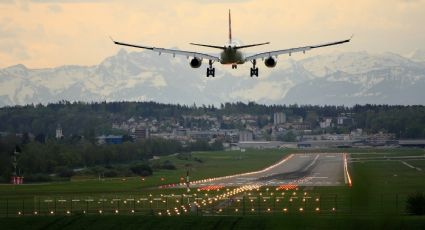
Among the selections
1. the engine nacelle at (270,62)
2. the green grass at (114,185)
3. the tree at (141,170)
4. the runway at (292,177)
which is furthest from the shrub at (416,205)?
the tree at (141,170)

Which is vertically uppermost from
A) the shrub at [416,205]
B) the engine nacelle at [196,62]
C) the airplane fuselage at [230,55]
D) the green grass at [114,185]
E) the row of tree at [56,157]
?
the airplane fuselage at [230,55]

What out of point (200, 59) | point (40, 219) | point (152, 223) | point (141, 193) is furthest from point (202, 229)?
point (141, 193)

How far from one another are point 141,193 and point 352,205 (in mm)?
84660

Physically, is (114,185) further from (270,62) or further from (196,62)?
(270,62)

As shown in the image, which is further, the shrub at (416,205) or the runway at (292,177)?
the runway at (292,177)

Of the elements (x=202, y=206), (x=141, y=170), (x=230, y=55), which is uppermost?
(x=230, y=55)

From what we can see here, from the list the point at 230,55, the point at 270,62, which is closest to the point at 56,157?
the point at 270,62

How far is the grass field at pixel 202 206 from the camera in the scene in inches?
590

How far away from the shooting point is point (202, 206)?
257 feet

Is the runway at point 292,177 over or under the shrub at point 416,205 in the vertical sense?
under

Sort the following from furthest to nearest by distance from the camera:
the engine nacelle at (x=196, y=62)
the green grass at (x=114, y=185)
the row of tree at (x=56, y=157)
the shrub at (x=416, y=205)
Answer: the row of tree at (x=56, y=157) → the green grass at (x=114, y=185) → the engine nacelle at (x=196, y=62) → the shrub at (x=416, y=205)

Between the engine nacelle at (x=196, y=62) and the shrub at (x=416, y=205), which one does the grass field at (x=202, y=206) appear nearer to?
the shrub at (x=416, y=205)

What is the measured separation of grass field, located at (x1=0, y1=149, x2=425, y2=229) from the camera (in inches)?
590

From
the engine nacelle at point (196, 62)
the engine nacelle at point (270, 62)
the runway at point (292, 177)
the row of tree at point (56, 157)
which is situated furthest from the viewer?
the row of tree at point (56, 157)
